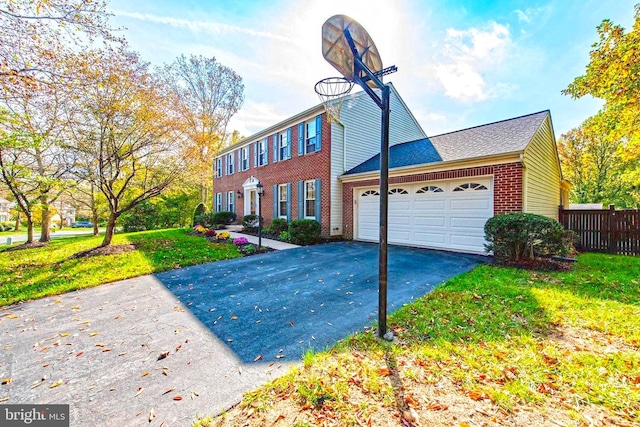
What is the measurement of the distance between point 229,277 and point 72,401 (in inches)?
149

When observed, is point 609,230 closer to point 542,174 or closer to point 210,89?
point 542,174

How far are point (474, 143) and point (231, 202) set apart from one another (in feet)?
51.3

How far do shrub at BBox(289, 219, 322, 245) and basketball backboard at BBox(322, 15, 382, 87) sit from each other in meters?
7.65

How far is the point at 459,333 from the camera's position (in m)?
3.08

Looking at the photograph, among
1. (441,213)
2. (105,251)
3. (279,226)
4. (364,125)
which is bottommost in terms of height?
(105,251)

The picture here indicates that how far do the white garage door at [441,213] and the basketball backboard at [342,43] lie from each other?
20.0 ft

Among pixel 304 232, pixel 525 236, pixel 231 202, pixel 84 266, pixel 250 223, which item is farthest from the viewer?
pixel 231 202

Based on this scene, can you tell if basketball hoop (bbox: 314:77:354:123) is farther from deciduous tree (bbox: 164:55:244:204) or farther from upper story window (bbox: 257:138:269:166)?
deciduous tree (bbox: 164:55:244:204)

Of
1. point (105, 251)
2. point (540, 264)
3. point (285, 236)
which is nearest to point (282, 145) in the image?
point (285, 236)

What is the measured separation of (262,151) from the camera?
15.3 m

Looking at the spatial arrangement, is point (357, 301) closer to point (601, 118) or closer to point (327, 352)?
point (327, 352)

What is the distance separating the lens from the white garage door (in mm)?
7477

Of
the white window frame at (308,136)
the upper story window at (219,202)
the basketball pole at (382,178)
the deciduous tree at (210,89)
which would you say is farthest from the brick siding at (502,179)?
the deciduous tree at (210,89)
